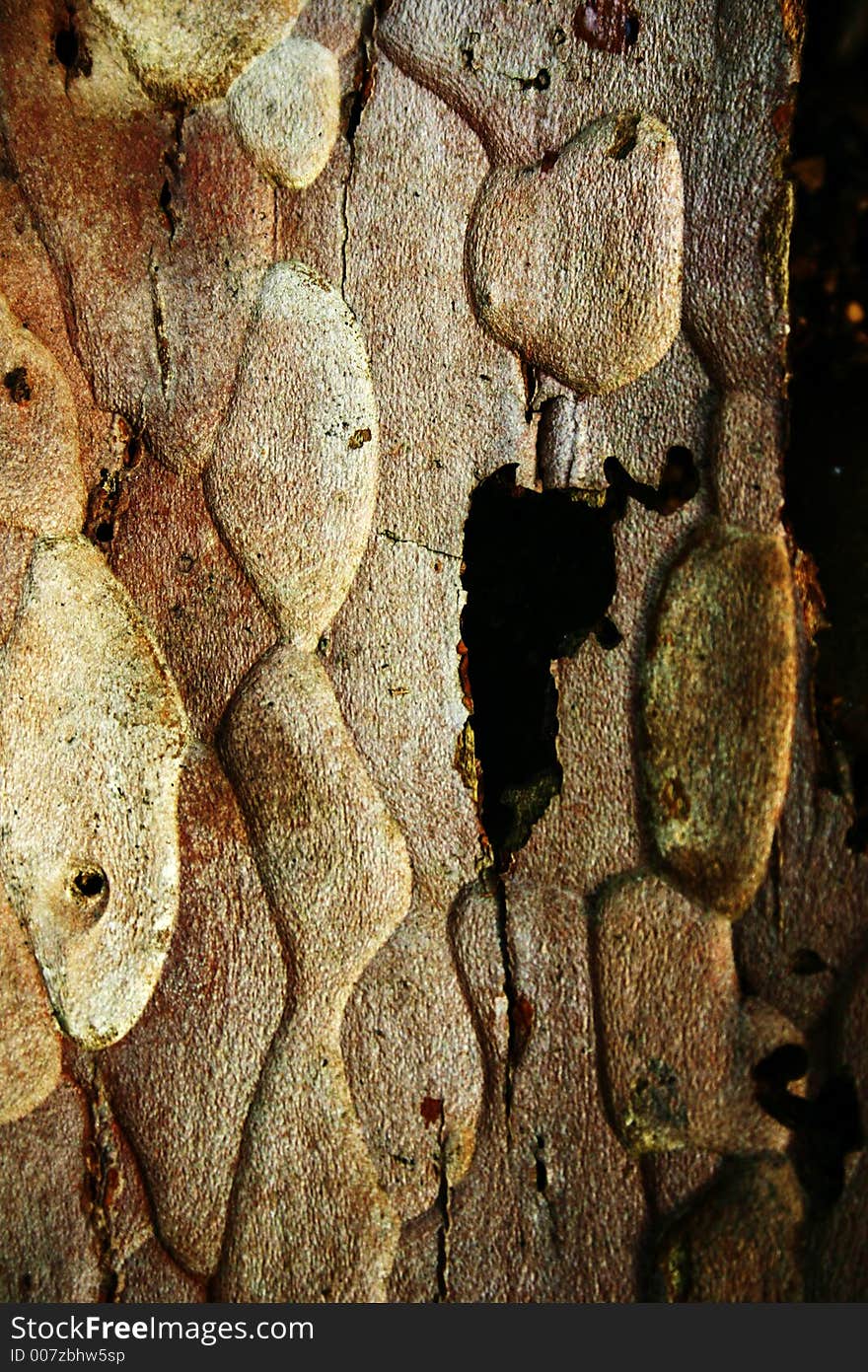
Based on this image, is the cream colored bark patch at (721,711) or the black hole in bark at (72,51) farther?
the black hole in bark at (72,51)

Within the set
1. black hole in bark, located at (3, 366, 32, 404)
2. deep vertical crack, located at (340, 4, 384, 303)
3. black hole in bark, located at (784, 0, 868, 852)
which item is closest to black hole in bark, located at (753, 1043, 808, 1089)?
black hole in bark, located at (784, 0, 868, 852)

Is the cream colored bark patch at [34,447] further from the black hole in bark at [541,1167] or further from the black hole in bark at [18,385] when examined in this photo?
the black hole in bark at [541,1167]

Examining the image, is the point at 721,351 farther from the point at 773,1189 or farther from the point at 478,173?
the point at 773,1189

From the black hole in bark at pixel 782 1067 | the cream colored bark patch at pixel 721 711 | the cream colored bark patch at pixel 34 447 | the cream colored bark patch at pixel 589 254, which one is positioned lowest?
the black hole in bark at pixel 782 1067

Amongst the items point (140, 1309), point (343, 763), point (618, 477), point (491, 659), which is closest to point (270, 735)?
point (343, 763)

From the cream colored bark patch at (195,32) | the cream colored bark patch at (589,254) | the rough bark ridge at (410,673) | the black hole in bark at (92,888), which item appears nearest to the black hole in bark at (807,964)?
the rough bark ridge at (410,673)

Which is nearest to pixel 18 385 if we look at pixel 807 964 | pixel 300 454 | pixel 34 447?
pixel 34 447

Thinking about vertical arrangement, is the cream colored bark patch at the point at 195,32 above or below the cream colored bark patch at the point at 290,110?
above

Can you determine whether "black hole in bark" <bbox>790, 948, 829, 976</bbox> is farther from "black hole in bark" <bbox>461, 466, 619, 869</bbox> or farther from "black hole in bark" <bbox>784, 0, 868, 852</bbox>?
"black hole in bark" <bbox>461, 466, 619, 869</bbox>
